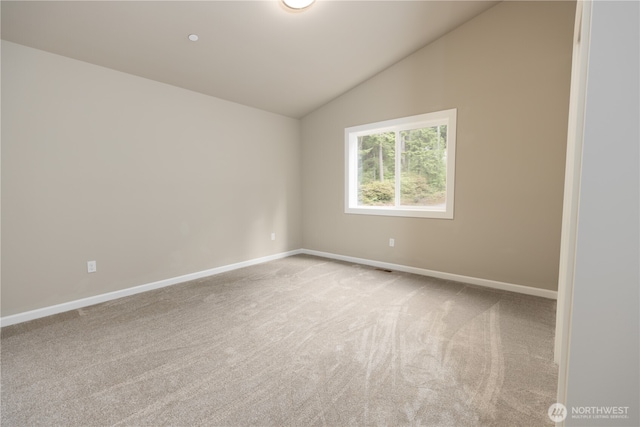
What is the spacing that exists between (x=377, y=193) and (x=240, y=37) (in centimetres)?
266

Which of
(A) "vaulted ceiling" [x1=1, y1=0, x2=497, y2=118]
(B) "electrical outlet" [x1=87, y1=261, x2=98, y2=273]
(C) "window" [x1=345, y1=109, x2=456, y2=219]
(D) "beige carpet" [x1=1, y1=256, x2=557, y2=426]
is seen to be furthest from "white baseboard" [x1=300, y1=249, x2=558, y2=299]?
(B) "electrical outlet" [x1=87, y1=261, x2=98, y2=273]

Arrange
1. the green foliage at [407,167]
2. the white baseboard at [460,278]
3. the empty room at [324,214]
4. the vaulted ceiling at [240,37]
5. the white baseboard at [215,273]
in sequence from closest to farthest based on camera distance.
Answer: the empty room at [324,214], the vaulted ceiling at [240,37], the white baseboard at [215,273], the white baseboard at [460,278], the green foliage at [407,167]

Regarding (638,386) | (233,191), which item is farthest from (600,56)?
(233,191)

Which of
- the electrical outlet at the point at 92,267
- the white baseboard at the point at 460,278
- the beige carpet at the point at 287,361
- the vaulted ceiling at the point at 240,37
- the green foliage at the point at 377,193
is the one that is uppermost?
the vaulted ceiling at the point at 240,37

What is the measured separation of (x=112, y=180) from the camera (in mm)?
2941

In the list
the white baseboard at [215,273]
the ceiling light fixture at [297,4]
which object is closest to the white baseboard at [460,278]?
the white baseboard at [215,273]

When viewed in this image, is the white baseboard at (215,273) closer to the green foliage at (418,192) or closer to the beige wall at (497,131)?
the beige wall at (497,131)

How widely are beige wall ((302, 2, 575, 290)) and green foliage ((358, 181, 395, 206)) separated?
14.0 inches

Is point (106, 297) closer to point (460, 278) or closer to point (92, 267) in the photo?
point (92, 267)

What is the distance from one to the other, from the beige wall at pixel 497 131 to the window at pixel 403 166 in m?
0.12

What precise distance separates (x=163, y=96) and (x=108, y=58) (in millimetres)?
623

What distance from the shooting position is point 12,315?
7.93 feet

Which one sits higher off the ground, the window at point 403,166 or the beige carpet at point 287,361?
the window at point 403,166

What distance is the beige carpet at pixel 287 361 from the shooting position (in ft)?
4.71
